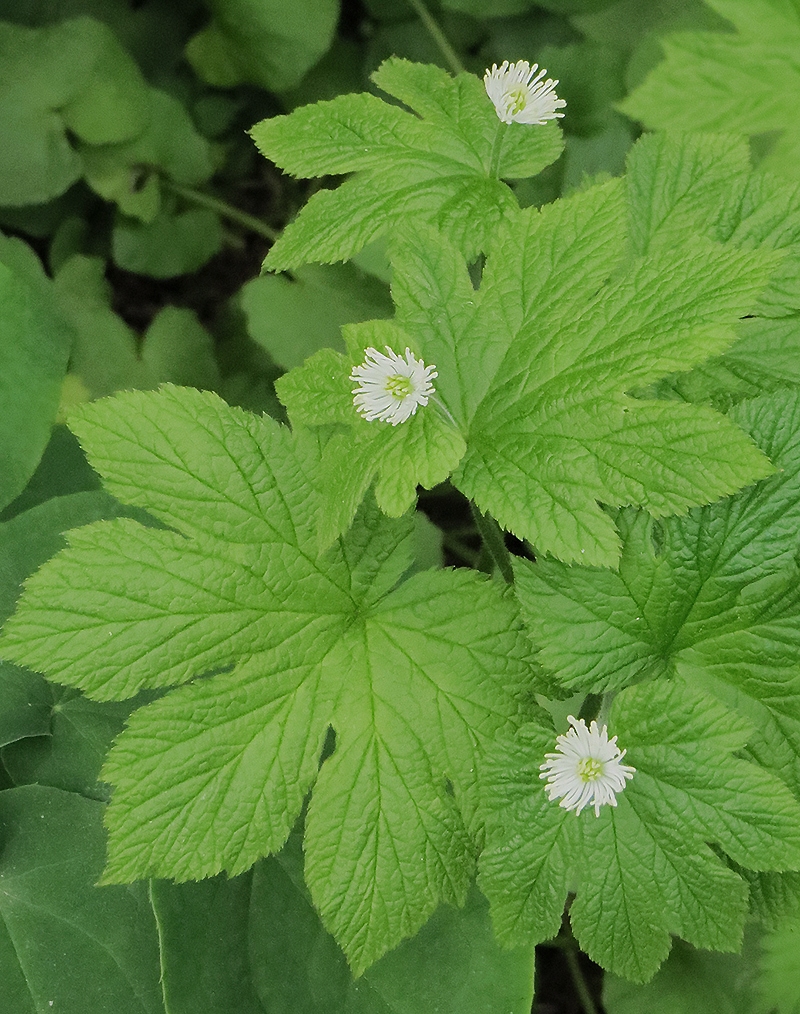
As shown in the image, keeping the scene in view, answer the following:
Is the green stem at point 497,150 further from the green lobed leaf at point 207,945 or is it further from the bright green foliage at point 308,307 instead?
the green lobed leaf at point 207,945

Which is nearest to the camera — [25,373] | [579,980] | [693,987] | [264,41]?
[693,987]

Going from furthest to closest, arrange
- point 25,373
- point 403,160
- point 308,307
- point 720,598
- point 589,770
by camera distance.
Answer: point 308,307
point 25,373
point 403,160
point 720,598
point 589,770

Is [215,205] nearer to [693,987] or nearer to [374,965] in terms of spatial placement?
[374,965]

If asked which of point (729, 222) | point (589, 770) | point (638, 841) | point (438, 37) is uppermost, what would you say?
point (438, 37)

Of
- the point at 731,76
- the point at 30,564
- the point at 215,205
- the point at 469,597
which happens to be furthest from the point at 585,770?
the point at 215,205

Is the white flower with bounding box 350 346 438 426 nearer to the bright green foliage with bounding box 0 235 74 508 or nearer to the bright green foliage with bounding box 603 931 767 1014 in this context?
the bright green foliage with bounding box 0 235 74 508

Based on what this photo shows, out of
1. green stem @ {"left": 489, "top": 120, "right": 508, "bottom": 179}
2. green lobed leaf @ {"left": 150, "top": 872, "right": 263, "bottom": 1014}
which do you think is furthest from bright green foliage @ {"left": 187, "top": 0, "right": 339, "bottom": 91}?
green lobed leaf @ {"left": 150, "top": 872, "right": 263, "bottom": 1014}

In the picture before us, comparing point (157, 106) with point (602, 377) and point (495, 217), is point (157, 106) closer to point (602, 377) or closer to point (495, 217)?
point (495, 217)

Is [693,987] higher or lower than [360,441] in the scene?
lower
